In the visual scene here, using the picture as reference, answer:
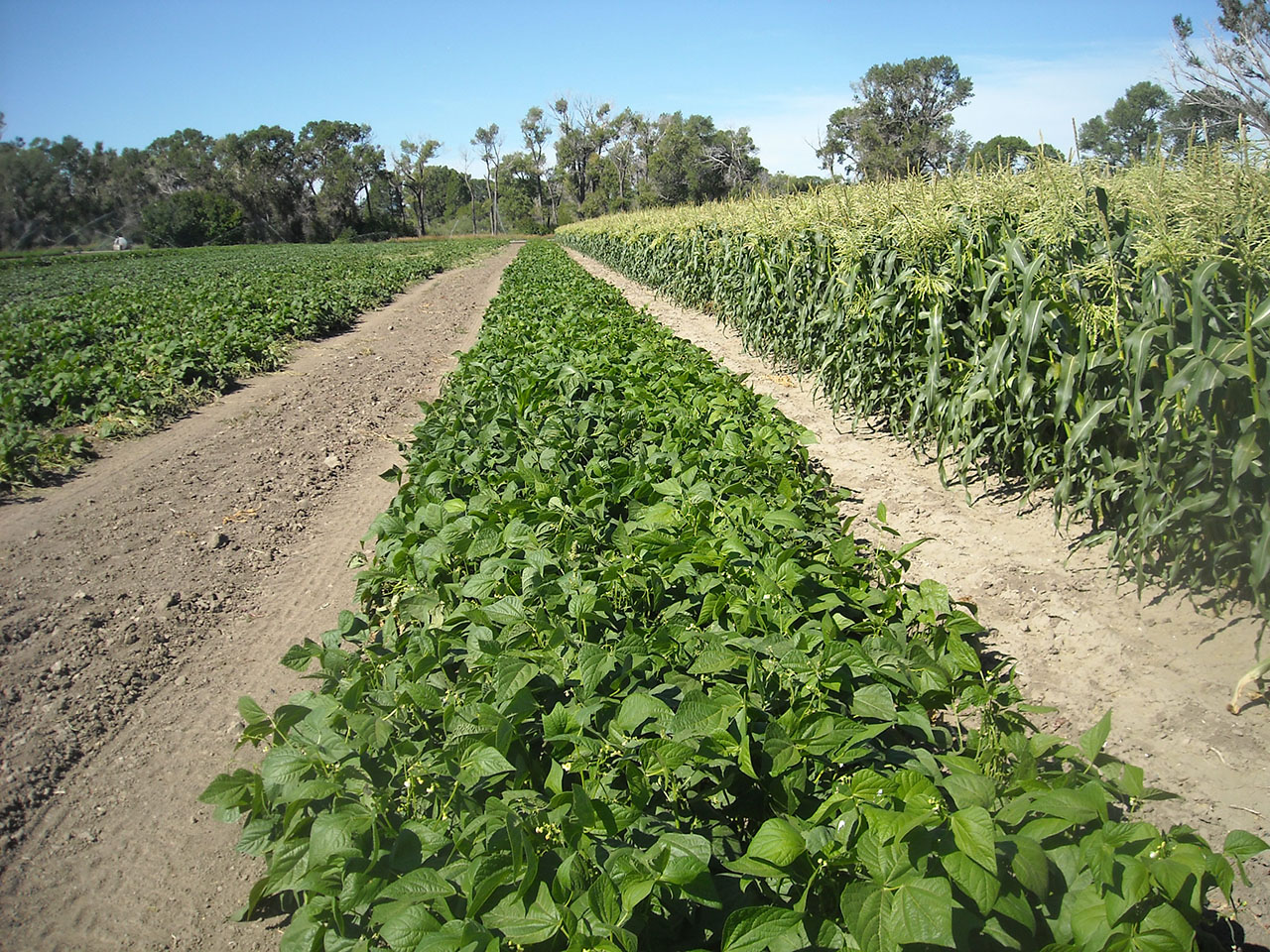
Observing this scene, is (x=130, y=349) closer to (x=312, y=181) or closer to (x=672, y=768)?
(x=672, y=768)

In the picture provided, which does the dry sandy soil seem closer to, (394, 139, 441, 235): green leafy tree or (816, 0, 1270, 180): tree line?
(816, 0, 1270, 180): tree line

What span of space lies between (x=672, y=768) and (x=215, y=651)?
11.2 feet

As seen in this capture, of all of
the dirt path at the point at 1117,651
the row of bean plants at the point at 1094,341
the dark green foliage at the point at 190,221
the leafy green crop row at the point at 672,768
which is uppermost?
the dark green foliage at the point at 190,221

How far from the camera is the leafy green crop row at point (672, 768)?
5.40 ft

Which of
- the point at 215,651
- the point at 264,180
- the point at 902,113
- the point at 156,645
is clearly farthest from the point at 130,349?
the point at 264,180

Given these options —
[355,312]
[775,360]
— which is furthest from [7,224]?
[775,360]

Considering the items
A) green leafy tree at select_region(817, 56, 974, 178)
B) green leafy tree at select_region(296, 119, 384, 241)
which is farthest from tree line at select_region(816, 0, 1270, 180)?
green leafy tree at select_region(296, 119, 384, 241)

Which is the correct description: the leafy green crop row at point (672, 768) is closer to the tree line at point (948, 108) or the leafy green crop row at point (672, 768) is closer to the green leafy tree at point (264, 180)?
the tree line at point (948, 108)

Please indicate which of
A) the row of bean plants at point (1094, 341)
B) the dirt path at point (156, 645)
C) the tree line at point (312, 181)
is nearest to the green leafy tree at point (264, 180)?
the tree line at point (312, 181)

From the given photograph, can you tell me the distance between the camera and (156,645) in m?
4.35

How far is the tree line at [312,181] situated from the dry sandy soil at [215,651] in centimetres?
5881

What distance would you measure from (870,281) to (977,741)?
5612 millimetres

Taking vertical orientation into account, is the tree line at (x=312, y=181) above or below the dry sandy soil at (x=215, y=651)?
above

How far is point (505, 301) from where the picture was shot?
1316 centimetres
